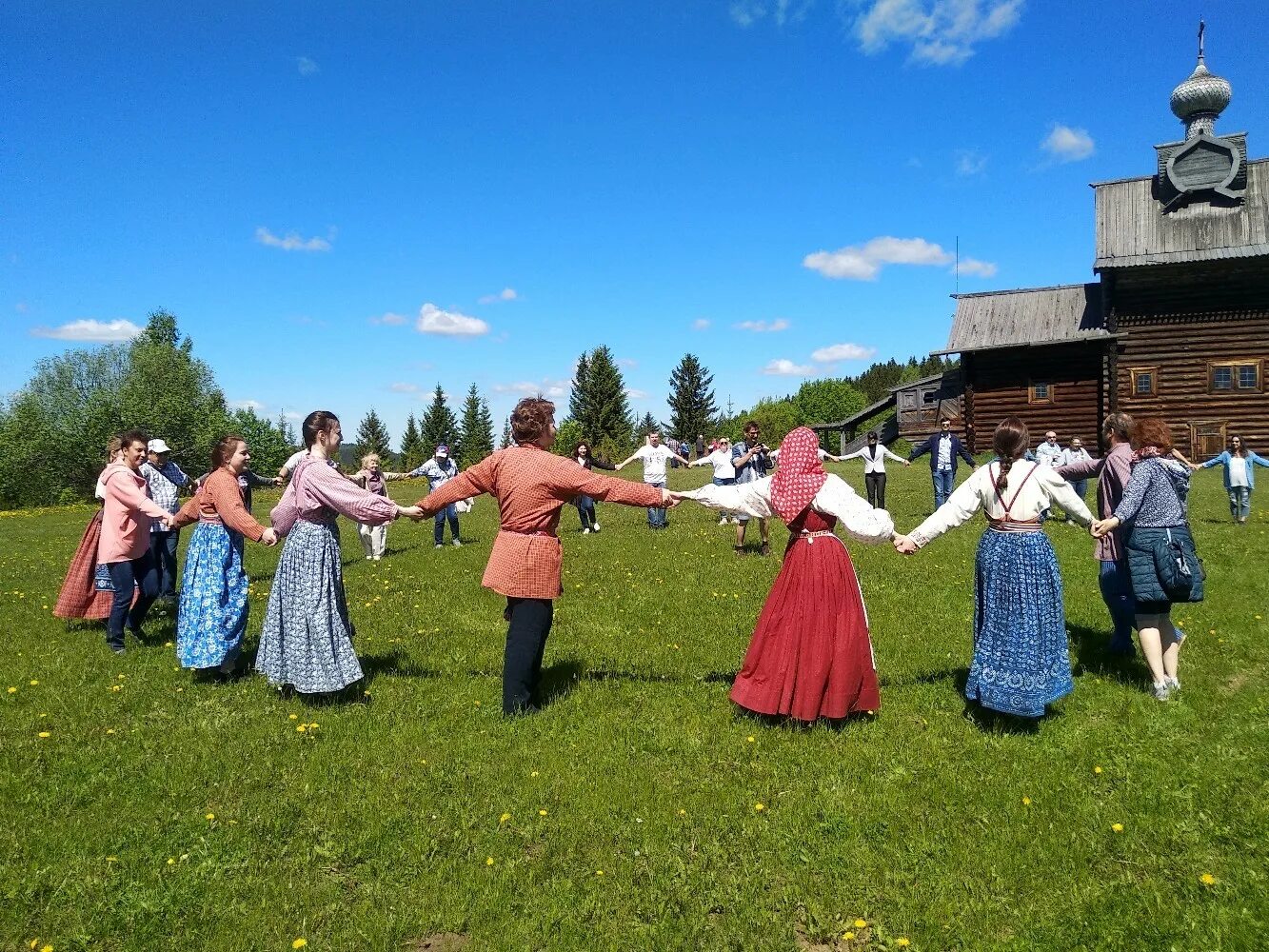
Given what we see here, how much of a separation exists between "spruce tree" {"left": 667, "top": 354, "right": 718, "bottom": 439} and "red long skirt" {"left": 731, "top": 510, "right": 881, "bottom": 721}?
88016 mm

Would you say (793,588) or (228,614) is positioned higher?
(793,588)

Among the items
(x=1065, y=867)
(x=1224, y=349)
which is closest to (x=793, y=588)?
(x=1065, y=867)

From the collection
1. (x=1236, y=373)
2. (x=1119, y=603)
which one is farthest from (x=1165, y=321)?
(x=1119, y=603)

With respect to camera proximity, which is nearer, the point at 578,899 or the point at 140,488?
the point at 578,899

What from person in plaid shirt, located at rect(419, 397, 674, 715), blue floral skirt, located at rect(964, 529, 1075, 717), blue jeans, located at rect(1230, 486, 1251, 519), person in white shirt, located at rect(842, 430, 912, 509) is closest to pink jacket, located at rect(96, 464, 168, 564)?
person in plaid shirt, located at rect(419, 397, 674, 715)

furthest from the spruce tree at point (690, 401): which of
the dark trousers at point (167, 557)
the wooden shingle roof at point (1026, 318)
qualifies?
the dark trousers at point (167, 557)

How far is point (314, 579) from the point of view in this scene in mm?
6828

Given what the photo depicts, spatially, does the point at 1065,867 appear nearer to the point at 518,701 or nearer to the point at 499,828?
the point at 499,828

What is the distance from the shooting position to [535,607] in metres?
6.38

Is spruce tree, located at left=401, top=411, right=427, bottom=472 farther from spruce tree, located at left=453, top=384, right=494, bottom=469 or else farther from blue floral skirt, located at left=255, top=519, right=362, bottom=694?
blue floral skirt, located at left=255, top=519, right=362, bottom=694

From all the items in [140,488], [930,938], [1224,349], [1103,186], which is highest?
[1103,186]

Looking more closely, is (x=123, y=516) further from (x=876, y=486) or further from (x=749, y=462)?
(x=876, y=486)

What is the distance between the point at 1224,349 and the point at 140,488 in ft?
127

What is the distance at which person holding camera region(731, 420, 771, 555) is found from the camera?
1466 cm
